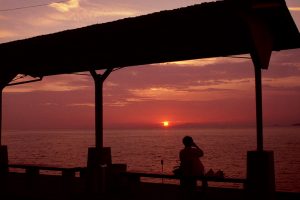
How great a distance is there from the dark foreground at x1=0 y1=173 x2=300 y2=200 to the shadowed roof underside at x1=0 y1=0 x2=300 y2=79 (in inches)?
107

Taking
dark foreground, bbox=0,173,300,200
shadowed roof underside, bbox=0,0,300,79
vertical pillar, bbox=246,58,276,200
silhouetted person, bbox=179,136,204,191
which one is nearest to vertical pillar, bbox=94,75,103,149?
shadowed roof underside, bbox=0,0,300,79

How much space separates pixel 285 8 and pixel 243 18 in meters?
0.90

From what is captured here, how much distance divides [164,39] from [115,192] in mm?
3587

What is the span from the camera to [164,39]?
7801mm

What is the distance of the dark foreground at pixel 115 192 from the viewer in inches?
346

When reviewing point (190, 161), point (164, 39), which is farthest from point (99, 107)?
point (164, 39)

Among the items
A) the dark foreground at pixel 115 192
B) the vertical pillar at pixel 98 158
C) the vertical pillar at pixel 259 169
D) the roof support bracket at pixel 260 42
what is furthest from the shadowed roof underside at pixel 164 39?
the dark foreground at pixel 115 192

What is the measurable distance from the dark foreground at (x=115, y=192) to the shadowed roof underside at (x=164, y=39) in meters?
2.71

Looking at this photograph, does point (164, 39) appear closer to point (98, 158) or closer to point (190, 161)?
point (190, 161)

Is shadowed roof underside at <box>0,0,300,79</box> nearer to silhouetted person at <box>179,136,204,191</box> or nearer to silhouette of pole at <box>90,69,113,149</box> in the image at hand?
silhouette of pole at <box>90,69,113,149</box>

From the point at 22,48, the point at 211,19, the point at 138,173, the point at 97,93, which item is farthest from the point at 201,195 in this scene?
the point at 22,48

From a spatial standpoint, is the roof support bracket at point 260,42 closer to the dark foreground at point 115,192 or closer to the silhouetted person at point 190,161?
the silhouetted person at point 190,161

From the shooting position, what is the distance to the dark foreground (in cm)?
878

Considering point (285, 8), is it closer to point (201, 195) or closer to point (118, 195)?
point (201, 195)
